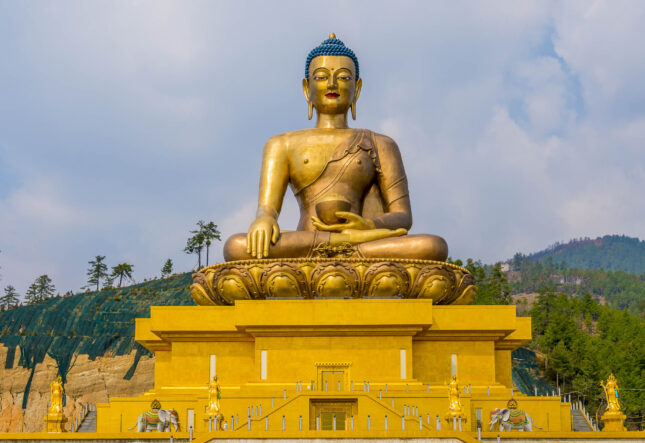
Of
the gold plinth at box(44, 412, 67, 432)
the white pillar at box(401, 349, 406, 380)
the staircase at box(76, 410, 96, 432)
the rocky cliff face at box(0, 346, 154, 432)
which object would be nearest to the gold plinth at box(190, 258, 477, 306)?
the white pillar at box(401, 349, 406, 380)

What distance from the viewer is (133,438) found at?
35.0 ft

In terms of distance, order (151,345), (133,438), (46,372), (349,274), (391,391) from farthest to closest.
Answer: (46,372), (151,345), (349,274), (391,391), (133,438)

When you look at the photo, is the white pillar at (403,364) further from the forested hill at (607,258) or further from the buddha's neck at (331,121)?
the forested hill at (607,258)

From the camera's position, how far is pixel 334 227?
14391 mm

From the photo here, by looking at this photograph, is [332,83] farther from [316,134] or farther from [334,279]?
[334,279]

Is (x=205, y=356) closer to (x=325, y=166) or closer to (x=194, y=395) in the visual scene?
(x=194, y=395)

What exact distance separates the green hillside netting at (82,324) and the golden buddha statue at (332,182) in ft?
63.3

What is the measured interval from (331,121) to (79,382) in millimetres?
20231

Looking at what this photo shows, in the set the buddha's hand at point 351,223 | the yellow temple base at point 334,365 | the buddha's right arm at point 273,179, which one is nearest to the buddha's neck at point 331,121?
the buddha's right arm at point 273,179

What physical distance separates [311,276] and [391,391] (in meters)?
2.16

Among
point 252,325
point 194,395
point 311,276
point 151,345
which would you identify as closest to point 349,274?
point 311,276

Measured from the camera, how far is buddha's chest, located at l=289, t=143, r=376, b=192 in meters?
15.1

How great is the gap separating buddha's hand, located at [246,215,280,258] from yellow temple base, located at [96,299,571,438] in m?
0.99

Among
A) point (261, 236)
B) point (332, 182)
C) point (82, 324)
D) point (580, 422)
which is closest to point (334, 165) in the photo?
point (332, 182)
